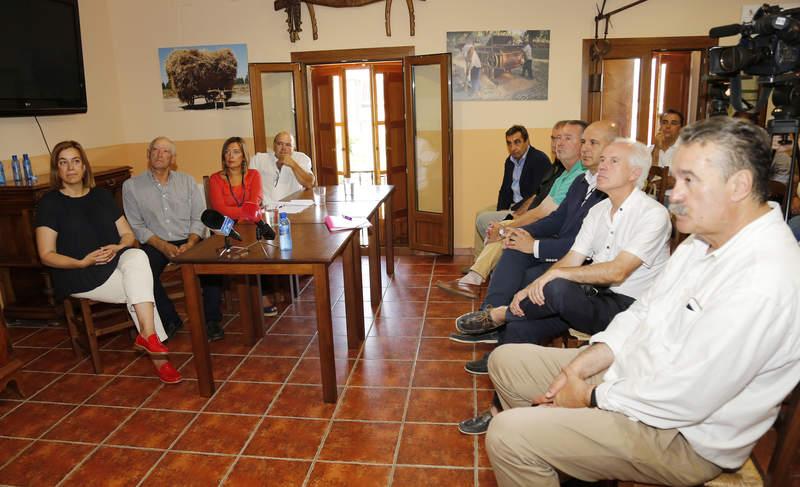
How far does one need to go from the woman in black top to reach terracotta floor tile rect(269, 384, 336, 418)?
65 cm

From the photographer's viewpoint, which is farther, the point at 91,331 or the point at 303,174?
the point at 303,174

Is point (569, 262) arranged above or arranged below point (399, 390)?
above

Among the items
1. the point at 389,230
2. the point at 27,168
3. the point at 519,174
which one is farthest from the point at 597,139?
the point at 27,168

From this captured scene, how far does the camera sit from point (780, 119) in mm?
2334

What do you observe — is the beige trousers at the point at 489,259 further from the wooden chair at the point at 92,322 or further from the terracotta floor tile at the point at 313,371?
the wooden chair at the point at 92,322

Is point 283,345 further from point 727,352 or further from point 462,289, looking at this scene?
point 727,352

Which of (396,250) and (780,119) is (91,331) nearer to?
(396,250)

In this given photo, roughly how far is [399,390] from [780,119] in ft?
6.89

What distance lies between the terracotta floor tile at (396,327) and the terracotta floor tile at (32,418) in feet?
5.77

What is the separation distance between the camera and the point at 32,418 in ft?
9.09

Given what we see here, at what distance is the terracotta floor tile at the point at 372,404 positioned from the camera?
8.80ft

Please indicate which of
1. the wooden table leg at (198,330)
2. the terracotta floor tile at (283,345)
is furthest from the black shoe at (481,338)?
the wooden table leg at (198,330)

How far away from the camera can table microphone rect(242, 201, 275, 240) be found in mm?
2929

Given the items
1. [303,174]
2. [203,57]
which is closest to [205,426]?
[303,174]
